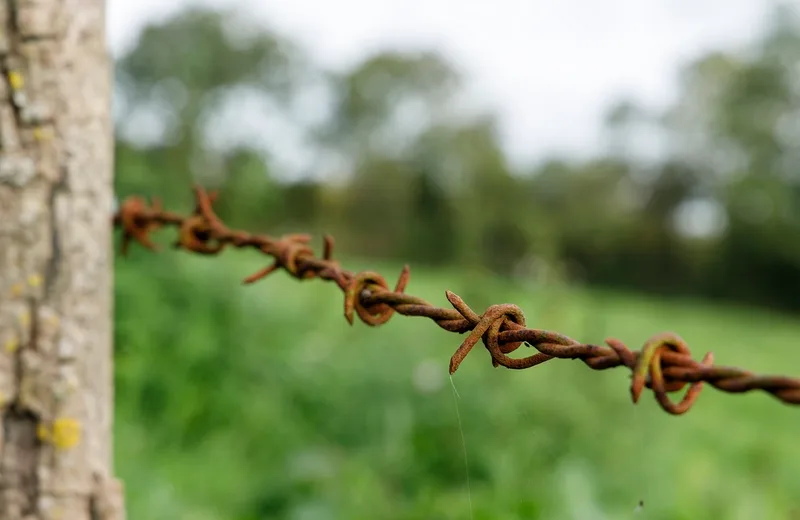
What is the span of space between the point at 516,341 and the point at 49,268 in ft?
2.66

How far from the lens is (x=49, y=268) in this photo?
1200 millimetres

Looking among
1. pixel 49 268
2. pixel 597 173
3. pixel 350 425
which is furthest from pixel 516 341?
pixel 597 173

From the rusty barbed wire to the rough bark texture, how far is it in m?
0.31

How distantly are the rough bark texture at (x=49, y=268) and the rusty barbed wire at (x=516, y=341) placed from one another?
31 centimetres

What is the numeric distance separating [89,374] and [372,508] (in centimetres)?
148

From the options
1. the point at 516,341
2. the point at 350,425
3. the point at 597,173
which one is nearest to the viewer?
the point at 516,341

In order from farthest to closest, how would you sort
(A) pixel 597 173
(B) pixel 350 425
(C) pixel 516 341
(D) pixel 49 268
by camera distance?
(A) pixel 597 173 → (B) pixel 350 425 → (D) pixel 49 268 → (C) pixel 516 341

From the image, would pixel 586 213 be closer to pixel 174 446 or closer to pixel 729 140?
pixel 729 140

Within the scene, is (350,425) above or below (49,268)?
below

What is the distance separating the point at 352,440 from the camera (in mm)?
3332

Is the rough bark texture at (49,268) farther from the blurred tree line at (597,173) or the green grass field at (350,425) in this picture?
the blurred tree line at (597,173)

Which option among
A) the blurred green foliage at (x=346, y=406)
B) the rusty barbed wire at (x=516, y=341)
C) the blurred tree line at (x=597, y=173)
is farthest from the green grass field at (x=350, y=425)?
the blurred tree line at (x=597, y=173)

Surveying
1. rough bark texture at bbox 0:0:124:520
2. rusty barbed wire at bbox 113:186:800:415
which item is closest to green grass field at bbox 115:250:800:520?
rough bark texture at bbox 0:0:124:520

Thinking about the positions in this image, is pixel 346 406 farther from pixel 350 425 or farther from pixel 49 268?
pixel 49 268
